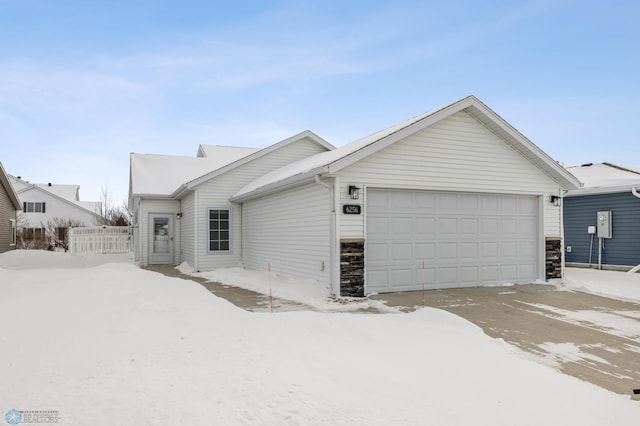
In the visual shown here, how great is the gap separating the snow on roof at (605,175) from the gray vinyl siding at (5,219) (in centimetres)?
2546

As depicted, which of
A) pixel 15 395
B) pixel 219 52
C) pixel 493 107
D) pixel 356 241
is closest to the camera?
pixel 15 395

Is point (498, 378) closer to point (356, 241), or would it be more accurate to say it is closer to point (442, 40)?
point (356, 241)

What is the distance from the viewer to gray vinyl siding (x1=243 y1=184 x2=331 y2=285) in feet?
30.8

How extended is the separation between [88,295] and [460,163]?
8706 millimetres

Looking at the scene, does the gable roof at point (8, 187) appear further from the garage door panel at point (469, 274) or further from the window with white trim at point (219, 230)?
the garage door panel at point (469, 274)

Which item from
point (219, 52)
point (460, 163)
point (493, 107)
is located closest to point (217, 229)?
point (219, 52)

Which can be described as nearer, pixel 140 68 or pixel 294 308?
pixel 294 308

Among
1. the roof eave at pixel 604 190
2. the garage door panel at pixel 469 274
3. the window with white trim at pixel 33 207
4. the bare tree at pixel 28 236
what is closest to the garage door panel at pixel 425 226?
the garage door panel at pixel 469 274

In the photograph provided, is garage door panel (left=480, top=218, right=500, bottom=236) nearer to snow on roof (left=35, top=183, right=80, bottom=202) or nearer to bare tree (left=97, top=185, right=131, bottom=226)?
bare tree (left=97, top=185, right=131, bottom=226)

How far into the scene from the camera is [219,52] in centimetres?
1507

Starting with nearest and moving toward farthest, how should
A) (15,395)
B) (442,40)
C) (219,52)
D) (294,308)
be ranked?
(15,395), (294,308), (442,40), (219,52)

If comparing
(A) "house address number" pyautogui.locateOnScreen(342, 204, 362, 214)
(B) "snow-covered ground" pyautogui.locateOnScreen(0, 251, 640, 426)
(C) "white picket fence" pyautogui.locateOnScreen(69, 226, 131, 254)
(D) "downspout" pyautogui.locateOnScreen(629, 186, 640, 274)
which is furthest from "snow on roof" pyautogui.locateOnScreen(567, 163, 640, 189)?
(C) "white picket fence" pyautogui.locateOnScreen(69, 226, 131, 254)

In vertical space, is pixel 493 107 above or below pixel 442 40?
below

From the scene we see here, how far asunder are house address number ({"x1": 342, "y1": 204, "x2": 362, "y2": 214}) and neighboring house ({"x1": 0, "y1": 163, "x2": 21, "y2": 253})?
17758mm
